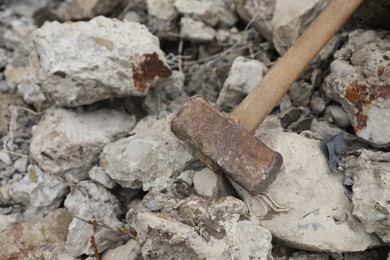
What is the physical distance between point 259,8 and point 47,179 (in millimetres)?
1619

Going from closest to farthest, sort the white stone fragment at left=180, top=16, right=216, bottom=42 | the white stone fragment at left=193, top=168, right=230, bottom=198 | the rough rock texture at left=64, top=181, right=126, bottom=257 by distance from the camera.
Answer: the white stone fragment at left=193, top=168, right=230, bottom=198
the rough rock texture at left=64, top=181, right=126, bottom=257
the white stone fragment at left=180, top=16, right=216, bottom=42

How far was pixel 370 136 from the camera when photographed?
88.5 inches

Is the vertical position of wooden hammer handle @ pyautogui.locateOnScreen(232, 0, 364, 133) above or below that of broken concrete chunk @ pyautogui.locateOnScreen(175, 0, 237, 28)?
above

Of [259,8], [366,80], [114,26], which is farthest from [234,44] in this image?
[366,80]

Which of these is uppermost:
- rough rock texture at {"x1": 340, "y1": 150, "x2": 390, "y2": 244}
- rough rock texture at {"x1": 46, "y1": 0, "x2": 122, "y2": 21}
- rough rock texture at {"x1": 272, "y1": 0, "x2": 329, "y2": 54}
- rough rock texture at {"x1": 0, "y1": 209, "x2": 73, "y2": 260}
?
rough rock texture at {"x1": 272, "y1": 0, "x2": 329, "y2": 54}

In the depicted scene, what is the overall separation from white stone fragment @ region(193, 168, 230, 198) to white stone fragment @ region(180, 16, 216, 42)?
108cm

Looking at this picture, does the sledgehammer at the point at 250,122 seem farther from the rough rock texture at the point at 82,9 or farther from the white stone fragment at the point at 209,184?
the rough rock texture at the point at 82,9

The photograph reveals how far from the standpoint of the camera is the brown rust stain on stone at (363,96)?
226 centimetres

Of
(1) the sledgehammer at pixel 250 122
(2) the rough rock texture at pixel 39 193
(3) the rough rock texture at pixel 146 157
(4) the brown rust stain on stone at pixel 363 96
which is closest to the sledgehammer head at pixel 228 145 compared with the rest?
(1) the sledgehammer at pixel 250 122

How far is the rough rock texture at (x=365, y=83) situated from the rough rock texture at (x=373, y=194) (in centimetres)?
16

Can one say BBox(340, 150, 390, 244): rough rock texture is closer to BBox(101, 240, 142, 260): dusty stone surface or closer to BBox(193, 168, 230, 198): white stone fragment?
BBox(193, 168, 230, 198): white stone fragment

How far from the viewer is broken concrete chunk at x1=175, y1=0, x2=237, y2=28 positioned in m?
3.06

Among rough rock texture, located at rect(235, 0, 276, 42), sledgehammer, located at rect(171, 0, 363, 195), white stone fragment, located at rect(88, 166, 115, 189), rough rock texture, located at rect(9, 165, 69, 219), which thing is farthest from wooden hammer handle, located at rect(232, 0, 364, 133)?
rough rock texture, located at rect(9, 165, 69, 219)

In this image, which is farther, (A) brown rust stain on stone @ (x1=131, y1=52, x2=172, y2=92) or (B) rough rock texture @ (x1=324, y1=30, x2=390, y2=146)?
(A) brown rust stain on stone @ (x1=131, y1=52, x2=172, y2=92)
